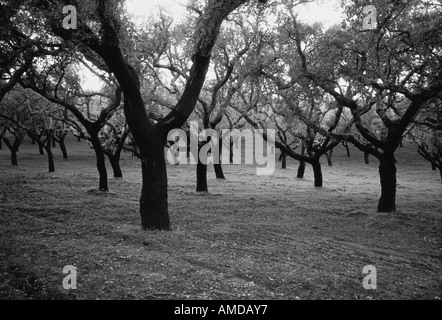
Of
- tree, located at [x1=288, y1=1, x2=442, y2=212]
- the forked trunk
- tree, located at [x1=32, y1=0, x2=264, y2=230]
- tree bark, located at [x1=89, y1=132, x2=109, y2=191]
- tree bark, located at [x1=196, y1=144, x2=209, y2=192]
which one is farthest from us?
tree bark, located at [x1=196, y1=144, x2=209, y2=192]

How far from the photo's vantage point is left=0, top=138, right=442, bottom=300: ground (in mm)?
5980

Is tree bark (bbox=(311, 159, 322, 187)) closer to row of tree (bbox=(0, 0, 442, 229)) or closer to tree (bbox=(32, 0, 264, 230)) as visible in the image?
row of tree (bbox=(0, 0, 442, 229))

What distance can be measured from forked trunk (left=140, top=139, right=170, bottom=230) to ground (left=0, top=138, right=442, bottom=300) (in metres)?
0.61

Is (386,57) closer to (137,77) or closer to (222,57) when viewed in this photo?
(222,57)

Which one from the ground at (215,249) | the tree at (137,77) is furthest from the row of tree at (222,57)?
the ground at (215,249)

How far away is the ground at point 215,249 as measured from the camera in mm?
5980

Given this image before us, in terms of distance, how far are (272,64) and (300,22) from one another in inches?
90.1

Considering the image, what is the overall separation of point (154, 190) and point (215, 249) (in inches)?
102

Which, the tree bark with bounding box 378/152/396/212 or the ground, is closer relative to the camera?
the ground

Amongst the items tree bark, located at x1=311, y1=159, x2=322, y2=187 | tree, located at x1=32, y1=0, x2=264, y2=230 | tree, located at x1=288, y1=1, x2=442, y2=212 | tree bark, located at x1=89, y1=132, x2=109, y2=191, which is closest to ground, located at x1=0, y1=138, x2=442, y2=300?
tree, located at x1=32, y1=0, x2=264, y2=230

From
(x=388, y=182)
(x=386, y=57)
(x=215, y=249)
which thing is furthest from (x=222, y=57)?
(x=215, y=249)

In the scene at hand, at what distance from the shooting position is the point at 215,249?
8.48m
